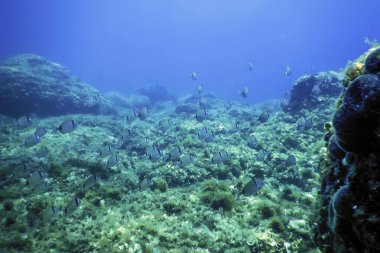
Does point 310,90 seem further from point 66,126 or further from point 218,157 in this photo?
point 66,126

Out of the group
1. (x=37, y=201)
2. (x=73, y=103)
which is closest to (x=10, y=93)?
(x=73, y=103)

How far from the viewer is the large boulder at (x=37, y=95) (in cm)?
2027

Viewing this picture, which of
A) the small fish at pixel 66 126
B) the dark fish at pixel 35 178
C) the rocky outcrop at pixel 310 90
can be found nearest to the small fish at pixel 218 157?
the small fish at pixel 66 126

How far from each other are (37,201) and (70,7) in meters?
159

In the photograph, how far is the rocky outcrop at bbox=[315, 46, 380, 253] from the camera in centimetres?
304

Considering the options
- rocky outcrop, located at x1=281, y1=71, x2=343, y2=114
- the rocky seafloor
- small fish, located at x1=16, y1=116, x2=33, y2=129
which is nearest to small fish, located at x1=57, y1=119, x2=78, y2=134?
the rocky seafloor

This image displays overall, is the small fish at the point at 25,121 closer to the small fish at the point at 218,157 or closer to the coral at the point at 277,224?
the small fish at the point at 218,157

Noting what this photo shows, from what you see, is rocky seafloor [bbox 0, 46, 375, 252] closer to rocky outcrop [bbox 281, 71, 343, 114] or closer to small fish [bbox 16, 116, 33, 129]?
small fish [bbox 16, 116, 33, 129]

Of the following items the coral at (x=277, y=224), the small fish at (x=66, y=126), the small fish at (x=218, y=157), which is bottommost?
the coral at (x=277, y=224)

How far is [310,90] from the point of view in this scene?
17609 millimetres

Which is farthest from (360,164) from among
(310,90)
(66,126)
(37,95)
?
(37,95)

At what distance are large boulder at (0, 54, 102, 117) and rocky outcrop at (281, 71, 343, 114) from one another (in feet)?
41.0

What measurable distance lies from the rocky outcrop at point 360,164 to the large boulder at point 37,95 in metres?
16.9

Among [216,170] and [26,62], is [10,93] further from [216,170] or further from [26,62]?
[216,170]
